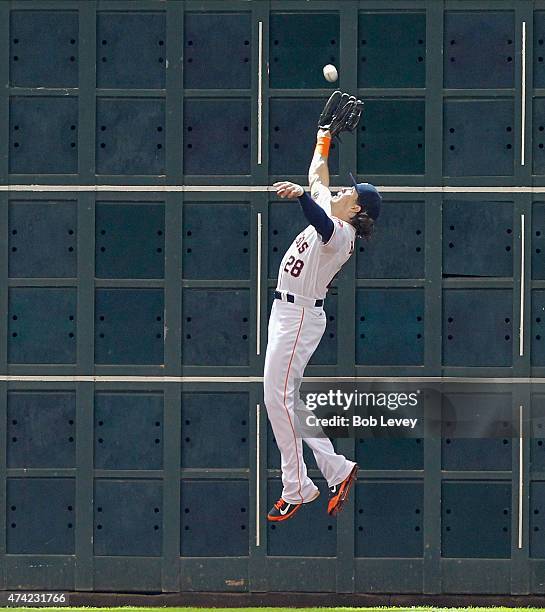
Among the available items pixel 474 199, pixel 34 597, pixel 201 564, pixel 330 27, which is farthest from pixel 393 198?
pixel 34 597

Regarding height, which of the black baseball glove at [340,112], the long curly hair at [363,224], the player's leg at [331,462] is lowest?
the player's leg at [331,462]

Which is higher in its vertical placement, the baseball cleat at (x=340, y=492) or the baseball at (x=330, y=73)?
the baseball at (x=330, y=73)

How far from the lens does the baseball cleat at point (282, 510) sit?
18875 mm

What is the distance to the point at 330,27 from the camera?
18938mm

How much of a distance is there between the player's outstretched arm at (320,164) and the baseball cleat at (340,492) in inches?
126

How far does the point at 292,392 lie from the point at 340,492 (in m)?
1.26

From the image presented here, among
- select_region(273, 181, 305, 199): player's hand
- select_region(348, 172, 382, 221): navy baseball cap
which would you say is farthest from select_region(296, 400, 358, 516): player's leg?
select_region(273, 181, 305, 199): player's hand

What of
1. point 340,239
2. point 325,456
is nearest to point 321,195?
point 340,239

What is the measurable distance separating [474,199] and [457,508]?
3.51 metres

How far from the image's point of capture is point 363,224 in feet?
61.2

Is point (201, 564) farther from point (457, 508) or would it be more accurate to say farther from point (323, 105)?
point (323, 105)

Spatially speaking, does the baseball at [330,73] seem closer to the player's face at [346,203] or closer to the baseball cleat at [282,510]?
the player's face at [346,203]

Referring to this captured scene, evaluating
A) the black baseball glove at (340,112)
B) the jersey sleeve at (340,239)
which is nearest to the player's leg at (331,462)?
the jersey sleeve at (340,239)

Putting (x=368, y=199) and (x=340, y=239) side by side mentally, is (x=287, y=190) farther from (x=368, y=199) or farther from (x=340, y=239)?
(x=368, y=199)
